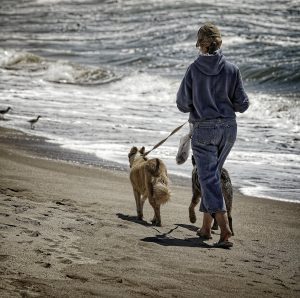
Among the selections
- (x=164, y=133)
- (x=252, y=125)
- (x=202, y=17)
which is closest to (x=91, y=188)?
(x=164, y=133)

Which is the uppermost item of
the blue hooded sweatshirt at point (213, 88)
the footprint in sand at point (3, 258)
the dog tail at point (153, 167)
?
the blue hooded sweatshirt at point (213, 88)

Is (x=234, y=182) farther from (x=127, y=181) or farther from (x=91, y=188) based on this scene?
(x=91, y=188)

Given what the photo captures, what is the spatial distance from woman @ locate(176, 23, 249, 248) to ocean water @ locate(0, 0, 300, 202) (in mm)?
2856

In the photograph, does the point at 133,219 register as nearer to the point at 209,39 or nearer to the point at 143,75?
the point at 209,39

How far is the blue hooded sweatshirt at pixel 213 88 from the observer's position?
581 cm

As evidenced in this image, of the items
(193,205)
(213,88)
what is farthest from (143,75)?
(213,88)

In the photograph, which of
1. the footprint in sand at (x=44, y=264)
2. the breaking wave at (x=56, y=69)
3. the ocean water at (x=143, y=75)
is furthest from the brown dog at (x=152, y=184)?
the breaking wave at (x=56, y=69)

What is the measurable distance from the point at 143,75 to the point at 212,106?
1948 cm

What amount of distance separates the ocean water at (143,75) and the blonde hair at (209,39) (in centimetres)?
343

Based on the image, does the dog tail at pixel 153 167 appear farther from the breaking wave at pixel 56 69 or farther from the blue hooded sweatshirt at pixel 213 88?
the breaking wave at pixel 56 69

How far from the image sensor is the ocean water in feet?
40.2

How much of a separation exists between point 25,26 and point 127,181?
1488 inches

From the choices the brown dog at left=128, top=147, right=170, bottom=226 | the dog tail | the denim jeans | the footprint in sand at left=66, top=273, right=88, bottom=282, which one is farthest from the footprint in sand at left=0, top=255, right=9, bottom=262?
the dog tail

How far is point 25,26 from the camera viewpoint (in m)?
45.3
